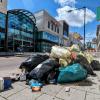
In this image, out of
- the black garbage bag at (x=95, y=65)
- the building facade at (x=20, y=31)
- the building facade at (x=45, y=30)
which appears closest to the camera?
the black garbage bag at (x=95, y=65)

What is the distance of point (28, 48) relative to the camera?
1340 inches

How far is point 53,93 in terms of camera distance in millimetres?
4188

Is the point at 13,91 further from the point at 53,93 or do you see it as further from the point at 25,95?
the point at 53,93

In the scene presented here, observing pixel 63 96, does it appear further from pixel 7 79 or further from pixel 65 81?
pixel 7 79

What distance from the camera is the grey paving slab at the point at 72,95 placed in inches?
152

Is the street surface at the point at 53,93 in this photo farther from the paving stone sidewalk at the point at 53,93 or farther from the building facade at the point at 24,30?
the building facade at the point at 24,30

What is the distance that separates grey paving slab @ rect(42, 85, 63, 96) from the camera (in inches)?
167

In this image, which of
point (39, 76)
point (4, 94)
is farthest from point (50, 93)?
point (4, 94)

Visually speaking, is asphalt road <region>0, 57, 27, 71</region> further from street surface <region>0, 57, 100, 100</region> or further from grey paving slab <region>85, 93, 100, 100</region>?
grey paving slab <region>85, 93, 100, 100</region>

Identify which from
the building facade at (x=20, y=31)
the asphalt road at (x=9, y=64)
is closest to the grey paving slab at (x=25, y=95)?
the asphalt road at (x=9, y=64)

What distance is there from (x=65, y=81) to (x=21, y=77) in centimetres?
155

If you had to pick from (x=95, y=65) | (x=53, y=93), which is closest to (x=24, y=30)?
(x=95, y=65)

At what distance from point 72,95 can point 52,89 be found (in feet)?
2.25

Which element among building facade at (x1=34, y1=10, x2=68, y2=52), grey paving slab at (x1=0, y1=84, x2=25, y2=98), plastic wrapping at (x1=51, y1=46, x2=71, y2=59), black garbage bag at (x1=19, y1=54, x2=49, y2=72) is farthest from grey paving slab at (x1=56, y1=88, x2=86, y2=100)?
building facade at (x1=34, y1=10, x2=68, y2=52)
